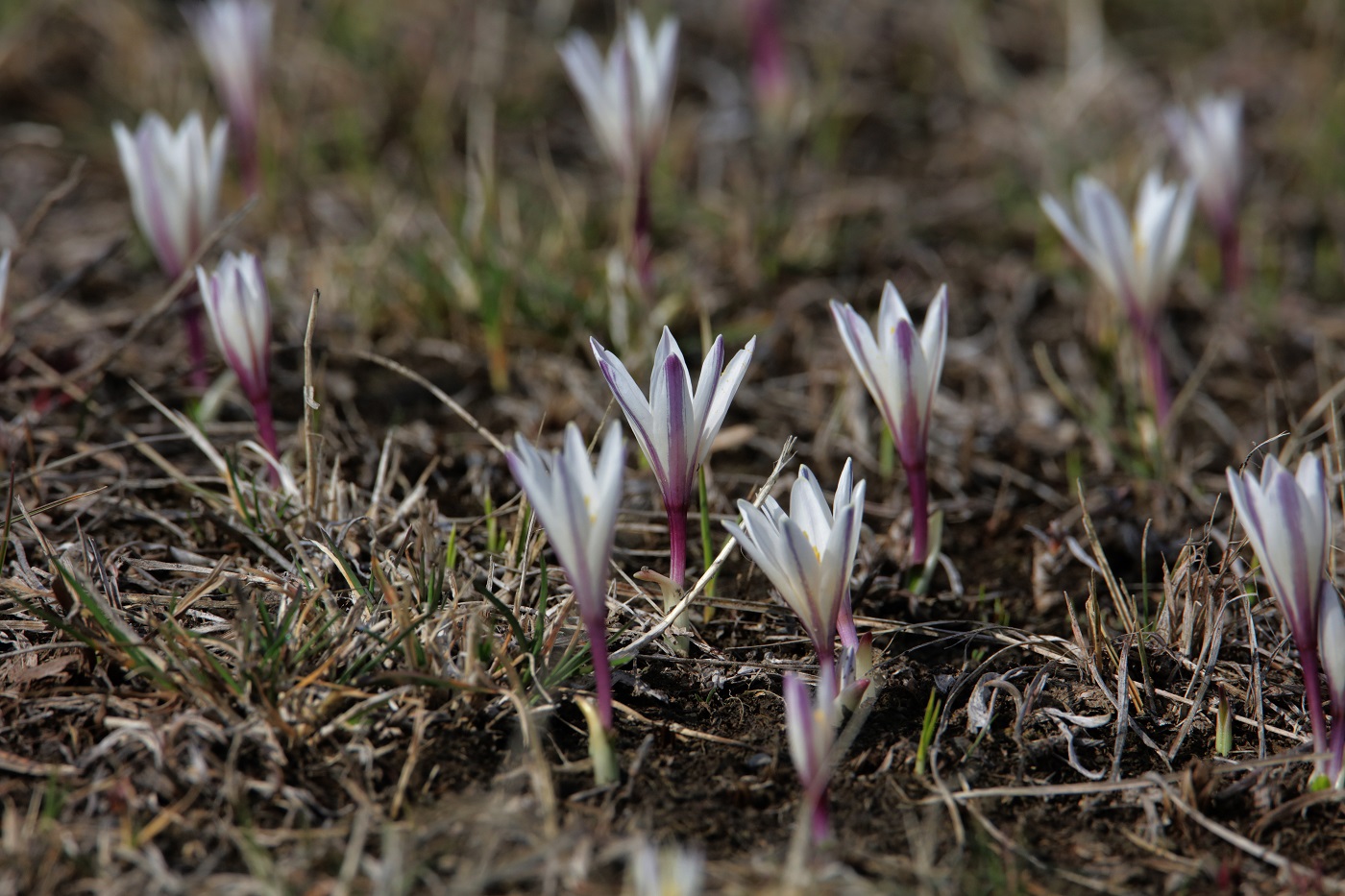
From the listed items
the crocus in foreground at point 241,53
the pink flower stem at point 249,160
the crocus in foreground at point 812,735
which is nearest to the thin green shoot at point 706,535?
the crocus in foreground at point 812,735

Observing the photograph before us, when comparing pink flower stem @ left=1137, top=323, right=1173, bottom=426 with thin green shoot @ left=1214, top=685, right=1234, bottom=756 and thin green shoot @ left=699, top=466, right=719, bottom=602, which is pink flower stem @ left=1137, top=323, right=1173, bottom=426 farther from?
thin green shoot @ left=699, top=466, right=719, bottom=602

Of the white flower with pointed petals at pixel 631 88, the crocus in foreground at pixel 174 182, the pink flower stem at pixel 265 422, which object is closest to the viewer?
the pink flower stem at pixel 265 422

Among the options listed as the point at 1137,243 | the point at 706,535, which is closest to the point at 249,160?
the point at 706,535

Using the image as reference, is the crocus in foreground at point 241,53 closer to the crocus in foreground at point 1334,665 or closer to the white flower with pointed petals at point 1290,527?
the white flower with pointed petals at point 1290,527

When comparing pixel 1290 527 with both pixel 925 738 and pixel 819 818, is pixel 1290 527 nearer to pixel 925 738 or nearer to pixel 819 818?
pixel 925 738

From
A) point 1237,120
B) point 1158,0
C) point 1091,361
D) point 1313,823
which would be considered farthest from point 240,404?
point 1158,0

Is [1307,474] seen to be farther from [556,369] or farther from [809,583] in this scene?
[556,369]

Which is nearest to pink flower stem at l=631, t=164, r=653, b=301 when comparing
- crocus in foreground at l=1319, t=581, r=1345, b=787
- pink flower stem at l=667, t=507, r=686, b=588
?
pink flower stem at l=667, t=507, r=686, b=588

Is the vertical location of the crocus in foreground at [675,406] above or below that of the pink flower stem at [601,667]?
above
